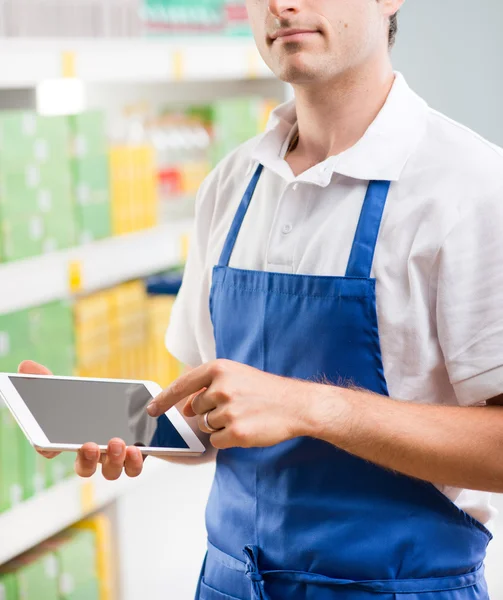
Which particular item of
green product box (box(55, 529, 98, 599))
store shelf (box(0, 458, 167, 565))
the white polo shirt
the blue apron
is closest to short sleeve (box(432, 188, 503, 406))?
the white polo shirt

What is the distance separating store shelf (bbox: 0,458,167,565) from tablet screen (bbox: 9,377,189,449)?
1044 mm

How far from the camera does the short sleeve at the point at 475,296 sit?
127 centimetres

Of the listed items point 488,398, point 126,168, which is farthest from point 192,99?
point 488,398

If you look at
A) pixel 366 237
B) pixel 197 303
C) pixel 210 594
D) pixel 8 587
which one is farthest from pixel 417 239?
pixel 8 587

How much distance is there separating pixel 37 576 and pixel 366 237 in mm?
1539

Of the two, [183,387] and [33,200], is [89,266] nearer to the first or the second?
[33,200]

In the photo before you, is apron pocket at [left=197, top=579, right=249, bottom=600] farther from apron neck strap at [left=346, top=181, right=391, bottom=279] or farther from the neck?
the neck

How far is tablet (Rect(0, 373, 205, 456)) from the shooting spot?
4.40ft

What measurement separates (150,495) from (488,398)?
196 cm

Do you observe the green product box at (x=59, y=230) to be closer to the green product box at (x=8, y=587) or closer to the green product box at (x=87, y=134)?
the green product box at (x=87, y=134)

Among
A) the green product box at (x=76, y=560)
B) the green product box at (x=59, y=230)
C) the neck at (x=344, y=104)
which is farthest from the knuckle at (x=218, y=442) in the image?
the green product box at (x=76, y=560)

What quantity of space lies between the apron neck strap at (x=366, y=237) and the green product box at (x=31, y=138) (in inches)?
48.0

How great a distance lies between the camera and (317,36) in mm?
1379

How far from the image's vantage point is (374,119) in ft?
4.77
